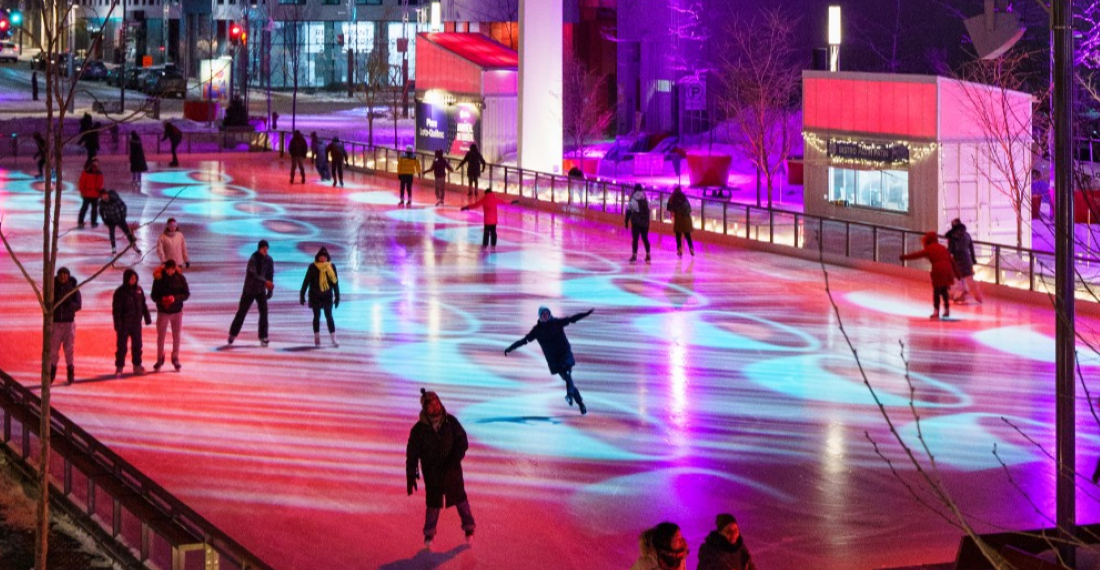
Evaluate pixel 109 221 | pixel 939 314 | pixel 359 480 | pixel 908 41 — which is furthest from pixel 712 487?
pixel 908 41

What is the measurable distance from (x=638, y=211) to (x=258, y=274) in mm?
9641

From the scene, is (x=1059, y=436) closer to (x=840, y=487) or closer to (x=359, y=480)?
(x=840, y=487)

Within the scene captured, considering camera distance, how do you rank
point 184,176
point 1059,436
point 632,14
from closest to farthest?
1. point 1059,436
2. point 184,176
3. point 632,14

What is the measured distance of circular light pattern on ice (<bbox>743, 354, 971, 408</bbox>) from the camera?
16.5 metres

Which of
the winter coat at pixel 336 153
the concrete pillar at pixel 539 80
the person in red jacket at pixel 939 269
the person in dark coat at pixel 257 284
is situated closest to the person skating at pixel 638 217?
the person in red jacket at pixel 939 269

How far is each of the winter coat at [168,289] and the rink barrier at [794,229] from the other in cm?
696

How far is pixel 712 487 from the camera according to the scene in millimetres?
13055

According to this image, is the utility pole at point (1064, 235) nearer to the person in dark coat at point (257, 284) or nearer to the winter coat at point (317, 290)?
the winter coat at point (317, 290)

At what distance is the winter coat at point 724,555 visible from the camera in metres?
8.71

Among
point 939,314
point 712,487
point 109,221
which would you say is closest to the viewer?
point 712,487

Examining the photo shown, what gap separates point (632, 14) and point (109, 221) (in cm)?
3471

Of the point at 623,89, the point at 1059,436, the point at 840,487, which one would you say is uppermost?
the point at 623,89

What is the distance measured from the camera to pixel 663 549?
8.26 m

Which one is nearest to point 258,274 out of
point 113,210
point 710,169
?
point 113,210
